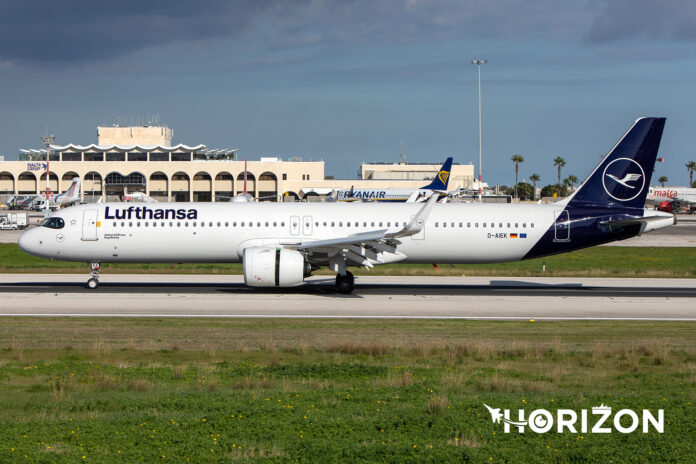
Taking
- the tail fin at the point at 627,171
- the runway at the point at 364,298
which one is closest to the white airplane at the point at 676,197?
the runway at the point at 364,298

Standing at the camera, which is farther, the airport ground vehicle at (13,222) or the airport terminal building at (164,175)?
the airport terminal building at (164,175)

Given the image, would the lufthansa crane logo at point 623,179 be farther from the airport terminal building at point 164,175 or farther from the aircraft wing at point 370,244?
the airport terminal building at point 164,175

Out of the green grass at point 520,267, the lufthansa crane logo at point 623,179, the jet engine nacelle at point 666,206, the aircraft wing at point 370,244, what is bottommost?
the green grass at point 520,267

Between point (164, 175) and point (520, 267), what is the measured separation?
396 ft

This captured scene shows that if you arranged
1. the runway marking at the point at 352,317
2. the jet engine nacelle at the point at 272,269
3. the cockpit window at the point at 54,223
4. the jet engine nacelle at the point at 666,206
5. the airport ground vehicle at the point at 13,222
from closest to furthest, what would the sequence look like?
the runway marking at the point at 352,317 → the jet engine nacelle at the point at 272,269 → the cockpit window at the point at 54,223 → the airport ground vehicle at the point at 13,222 → the jet engine nacelle at the point at 666,206

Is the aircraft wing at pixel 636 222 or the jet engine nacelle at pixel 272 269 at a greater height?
the aircraft wing at pixel 636 222

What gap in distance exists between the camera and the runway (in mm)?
27750

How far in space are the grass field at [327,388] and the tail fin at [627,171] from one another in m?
11.2

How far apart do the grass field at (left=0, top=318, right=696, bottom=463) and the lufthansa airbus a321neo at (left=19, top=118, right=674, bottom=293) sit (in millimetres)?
8400

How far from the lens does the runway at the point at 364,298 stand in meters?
27.8

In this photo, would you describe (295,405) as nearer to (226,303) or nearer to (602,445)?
(602,445)

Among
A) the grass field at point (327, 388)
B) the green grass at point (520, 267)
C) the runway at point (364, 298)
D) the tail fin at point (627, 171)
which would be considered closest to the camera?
the grass field at point (327, 388)

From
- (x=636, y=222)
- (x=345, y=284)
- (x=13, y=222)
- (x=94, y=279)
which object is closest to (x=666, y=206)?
(x=13, y=222)

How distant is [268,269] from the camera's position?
31.0 m
